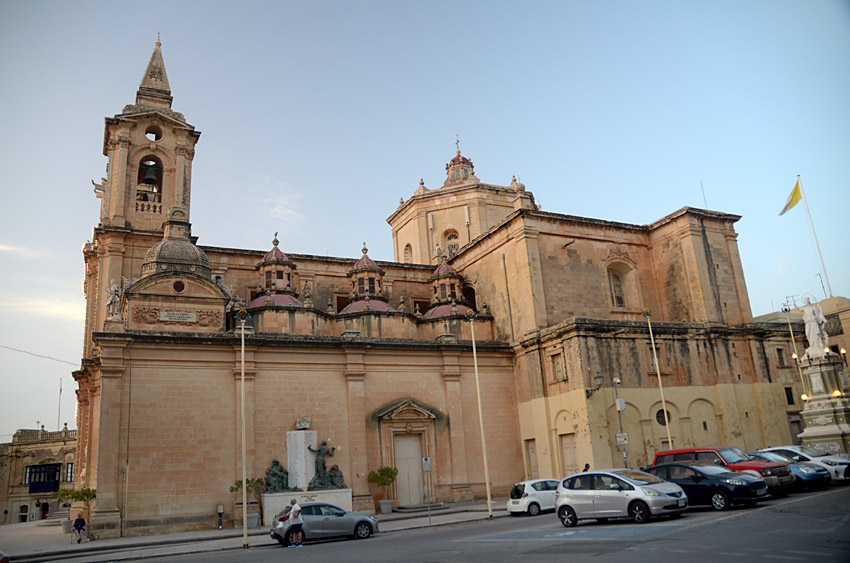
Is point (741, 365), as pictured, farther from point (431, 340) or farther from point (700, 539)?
point (700, 539)

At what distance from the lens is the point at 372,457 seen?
3048 cm

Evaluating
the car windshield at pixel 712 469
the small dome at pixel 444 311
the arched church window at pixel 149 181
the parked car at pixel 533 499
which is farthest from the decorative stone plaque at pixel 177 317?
the car windshield at pixel 712 469

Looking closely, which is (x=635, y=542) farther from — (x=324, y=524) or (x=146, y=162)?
(x=146, y=162)

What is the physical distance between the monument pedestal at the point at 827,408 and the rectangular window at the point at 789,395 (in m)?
6.67

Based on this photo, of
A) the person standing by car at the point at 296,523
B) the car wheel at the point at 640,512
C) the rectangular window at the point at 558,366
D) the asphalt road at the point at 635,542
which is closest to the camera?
the asphalt road at the point at 635,542

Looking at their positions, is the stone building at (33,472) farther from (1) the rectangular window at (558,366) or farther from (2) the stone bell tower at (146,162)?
(1) the rectangular window at (558,366)

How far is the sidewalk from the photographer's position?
2030 centimetres

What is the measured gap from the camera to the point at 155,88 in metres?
40.2

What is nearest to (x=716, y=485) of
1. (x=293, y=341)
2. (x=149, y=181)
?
(x=293, y=341)

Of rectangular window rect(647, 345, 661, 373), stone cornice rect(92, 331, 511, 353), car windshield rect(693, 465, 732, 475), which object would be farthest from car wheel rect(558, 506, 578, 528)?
rectangular window rect(647, 345, 661, 373)

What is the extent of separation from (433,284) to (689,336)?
14.8 metres

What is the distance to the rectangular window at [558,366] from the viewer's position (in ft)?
104

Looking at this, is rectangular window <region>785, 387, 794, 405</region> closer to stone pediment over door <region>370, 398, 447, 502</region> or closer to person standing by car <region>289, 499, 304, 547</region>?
stone pediment over door <region>370, 398, 447, 502</region>

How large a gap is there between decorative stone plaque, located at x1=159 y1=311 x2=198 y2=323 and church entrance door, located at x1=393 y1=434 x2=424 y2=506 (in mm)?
11006
